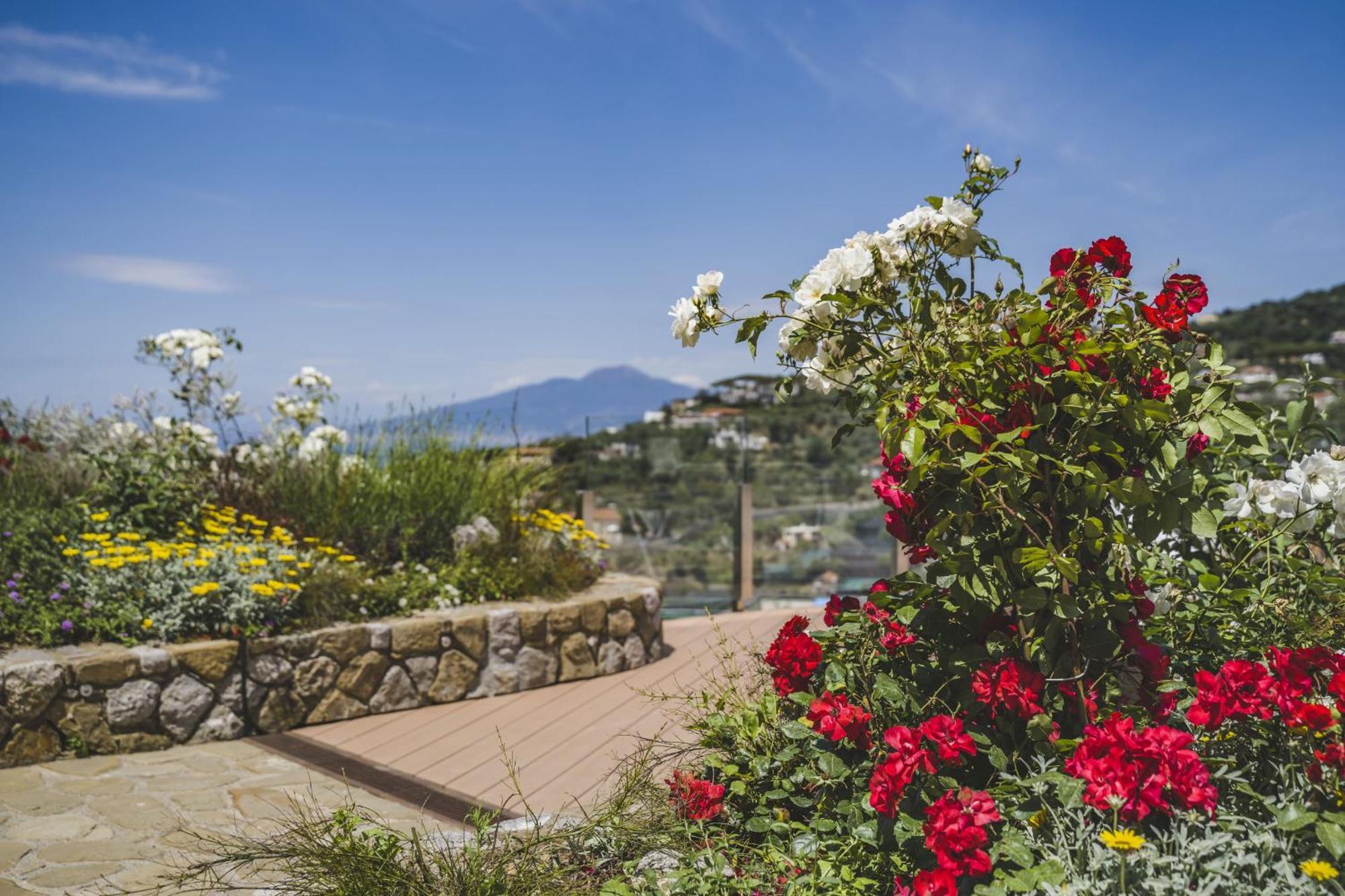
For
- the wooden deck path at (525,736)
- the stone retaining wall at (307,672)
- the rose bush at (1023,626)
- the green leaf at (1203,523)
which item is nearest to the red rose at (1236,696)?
the rose bush at (1023,626)

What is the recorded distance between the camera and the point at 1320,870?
1.48m

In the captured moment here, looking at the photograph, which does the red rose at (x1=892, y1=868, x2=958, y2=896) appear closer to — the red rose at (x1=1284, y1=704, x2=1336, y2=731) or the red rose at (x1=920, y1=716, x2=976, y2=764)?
the red rose at (x1=920, y1=716, x2=976, y2=764)

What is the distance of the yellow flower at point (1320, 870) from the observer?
4.84ft

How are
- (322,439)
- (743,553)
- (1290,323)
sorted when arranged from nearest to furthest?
(322,439)
(743,553)
(1290,323)

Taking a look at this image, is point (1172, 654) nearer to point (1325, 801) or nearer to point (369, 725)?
point (1325, 801)

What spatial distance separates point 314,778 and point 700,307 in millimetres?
2880

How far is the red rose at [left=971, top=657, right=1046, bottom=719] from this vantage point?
2.03 meters

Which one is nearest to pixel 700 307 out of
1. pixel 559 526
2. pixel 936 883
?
pixel 936 883

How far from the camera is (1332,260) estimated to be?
21.5 m

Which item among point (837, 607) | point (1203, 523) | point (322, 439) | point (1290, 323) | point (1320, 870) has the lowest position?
point (1320, 870)

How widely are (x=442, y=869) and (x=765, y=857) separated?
0.76m

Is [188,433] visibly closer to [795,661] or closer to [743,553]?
[743,553]

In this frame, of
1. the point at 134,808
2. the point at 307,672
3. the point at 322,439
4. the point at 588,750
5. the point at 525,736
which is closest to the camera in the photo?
the point at 134,808

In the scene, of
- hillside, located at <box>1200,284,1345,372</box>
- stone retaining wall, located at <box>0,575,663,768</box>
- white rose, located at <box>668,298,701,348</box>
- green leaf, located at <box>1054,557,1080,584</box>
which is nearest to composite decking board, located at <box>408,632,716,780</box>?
stone retaining wall, located at <box>0,575,663,768</box>
